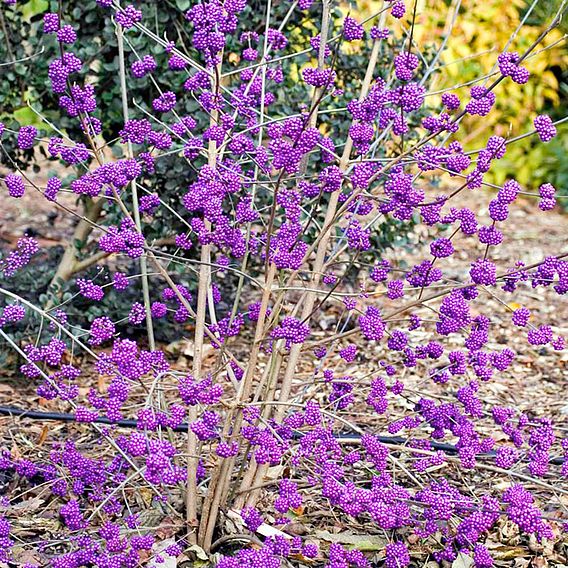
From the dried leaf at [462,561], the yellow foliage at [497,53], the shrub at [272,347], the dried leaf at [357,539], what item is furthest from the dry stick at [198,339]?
the yellow foliage at [497,53]

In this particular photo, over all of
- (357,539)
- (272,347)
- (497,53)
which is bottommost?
(357,539)

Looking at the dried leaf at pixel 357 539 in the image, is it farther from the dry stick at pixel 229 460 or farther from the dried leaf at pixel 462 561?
the dry stick at pixel 229 460

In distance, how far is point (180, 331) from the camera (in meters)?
4.27

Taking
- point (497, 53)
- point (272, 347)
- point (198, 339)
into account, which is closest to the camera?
point (198, 339)

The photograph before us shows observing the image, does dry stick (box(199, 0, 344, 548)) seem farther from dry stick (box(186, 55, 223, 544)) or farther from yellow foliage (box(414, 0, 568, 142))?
yellow foliage (box(414, 0, 568, 142))

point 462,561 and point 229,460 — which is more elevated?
point 229,460

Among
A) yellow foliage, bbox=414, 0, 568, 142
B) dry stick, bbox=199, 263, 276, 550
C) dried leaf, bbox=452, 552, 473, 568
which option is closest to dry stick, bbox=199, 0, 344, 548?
dry stick, bbox=199, 263, 276, 550

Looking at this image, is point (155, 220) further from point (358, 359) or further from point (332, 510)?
point (332, 510)

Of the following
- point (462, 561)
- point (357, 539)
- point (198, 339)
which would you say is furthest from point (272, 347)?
point (462, 561)

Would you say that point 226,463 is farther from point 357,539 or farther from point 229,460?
point 357,539

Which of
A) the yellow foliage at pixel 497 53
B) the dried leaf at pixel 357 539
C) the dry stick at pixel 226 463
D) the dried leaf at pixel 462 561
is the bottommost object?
the dried leaf at pixel 357 539

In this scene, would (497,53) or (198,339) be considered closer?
(198,339)

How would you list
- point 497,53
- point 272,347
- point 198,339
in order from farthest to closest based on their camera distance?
point 497,53 < point 272,347 < point 198,339

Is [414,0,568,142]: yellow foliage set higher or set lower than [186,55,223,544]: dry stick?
higher
